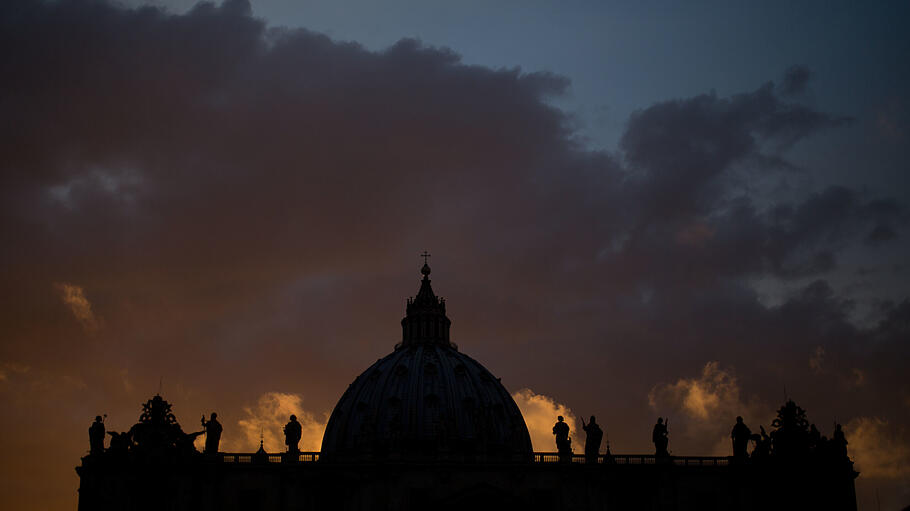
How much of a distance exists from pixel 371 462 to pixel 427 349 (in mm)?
45002

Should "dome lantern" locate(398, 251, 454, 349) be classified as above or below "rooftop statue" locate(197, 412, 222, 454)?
above

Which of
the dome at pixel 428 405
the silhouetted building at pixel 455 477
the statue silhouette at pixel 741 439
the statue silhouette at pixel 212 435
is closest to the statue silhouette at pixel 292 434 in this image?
the silhouetted building at pixel 455 477

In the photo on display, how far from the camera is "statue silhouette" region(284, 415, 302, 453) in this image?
304 feet

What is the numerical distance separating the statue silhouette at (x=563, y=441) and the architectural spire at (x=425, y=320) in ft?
147

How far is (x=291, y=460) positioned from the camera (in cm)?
9019

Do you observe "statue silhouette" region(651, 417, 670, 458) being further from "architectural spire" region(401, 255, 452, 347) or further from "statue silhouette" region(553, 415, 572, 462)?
"architectural spire" region(401, 255, 452, 347)

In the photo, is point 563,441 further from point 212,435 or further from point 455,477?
point 212,435

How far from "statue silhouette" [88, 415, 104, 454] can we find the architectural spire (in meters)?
54.0

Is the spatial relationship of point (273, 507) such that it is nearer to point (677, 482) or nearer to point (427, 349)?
point (677, 482)

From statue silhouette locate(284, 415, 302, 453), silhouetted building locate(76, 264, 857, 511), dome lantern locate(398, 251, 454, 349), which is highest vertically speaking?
dome lantern locate(398, 251, 454, 349)

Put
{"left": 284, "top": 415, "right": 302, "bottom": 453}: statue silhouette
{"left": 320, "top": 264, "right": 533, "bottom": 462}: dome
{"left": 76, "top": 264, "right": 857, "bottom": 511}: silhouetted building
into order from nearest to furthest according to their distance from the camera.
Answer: {"left": 76, "top": 264, "right": 857, "bottom": 511}: silhouetted building → {"left": 284, "top": 415, "right": 302, "bottom": 453}: statue silhouette → {"left": 320, "top": 264, "right": 533, "bottom": 462}: dome

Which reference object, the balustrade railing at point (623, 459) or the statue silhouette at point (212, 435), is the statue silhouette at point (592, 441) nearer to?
the balustrade railing at point (623, 459)

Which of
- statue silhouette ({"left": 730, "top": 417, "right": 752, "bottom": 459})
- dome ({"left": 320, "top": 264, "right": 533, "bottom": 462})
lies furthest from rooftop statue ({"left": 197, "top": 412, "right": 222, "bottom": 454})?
statue silhouette ({"left": 730, "top": 417, "right": 752, "bottom": 459})

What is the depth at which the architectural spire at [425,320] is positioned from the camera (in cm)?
13812
